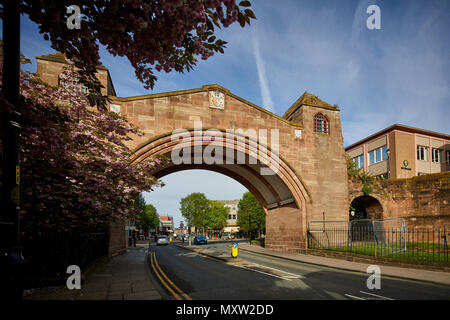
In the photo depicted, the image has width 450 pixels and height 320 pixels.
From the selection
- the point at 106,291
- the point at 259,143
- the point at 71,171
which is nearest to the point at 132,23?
the point at 71,171

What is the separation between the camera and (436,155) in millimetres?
35781

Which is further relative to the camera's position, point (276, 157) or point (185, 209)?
point (185, 209)

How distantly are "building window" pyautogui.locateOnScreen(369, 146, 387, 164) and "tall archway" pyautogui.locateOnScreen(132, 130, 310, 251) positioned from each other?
2108 centimetres

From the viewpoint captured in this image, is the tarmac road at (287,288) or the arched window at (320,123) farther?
the arched window at (320,123)

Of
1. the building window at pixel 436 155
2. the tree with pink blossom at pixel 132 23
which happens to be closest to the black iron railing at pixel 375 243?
the tree with pink blossom at pixel 132 23

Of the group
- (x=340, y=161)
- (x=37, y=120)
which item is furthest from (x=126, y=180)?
(x=340, y=161)

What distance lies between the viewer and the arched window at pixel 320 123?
21583 mm

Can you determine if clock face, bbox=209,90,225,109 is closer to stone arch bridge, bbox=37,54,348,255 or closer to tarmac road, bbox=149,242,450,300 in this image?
stone arch bridge, bbox=37,54,348,255

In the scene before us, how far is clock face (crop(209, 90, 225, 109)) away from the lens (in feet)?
61.6

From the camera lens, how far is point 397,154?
33.2m

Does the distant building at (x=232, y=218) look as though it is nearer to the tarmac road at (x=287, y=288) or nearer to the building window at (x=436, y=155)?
the building window at (x=436, y=155)

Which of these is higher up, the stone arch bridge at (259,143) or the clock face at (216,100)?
the clock face at (216,100)

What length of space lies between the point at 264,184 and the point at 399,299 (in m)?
16.2
